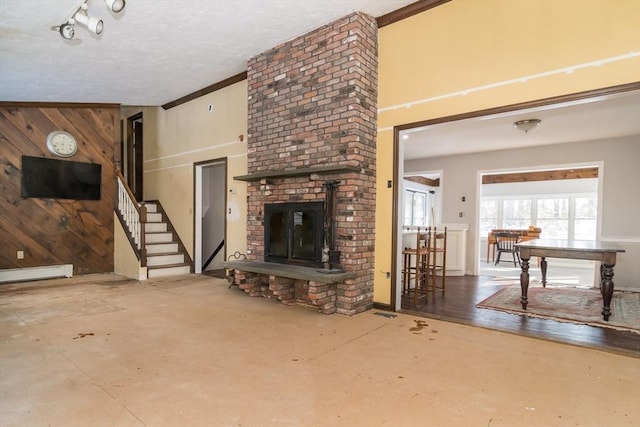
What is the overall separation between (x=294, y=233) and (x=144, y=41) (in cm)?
305

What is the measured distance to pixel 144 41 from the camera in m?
4.34

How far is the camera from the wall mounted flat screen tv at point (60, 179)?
5883mm

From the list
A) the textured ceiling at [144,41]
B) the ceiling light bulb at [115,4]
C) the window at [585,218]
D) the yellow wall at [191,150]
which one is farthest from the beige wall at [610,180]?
the ceiling light bulb at [115,4]

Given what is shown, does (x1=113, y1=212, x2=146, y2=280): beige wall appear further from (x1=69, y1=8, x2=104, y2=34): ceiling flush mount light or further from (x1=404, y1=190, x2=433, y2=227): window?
(x1=404, y1=190, x2=433, y2=227): window

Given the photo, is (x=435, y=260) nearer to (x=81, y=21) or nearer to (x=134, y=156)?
(x=81, y=21)

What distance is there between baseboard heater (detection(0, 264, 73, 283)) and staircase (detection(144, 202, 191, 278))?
1379 mm

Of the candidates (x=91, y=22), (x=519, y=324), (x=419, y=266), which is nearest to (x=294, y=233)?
(x=419, y=266)

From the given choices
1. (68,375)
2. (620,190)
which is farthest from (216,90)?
(620,190)

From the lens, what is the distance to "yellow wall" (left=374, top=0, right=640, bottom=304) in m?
2.90

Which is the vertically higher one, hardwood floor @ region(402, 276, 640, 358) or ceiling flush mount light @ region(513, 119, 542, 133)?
ceiling flush mount light @ region(513, 119, 542, 133)

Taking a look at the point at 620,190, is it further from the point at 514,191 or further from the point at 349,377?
the point at 349,377

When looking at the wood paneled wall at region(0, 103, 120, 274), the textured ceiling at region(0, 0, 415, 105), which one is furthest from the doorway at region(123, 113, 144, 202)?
the textured ceiling at region(0, 0, 415, 105)

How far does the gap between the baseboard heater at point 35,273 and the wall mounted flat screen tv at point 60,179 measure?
123 cm

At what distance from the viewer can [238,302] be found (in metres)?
4.43
